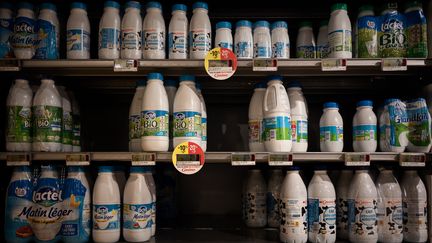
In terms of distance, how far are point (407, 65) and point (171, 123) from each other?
3.76 feet

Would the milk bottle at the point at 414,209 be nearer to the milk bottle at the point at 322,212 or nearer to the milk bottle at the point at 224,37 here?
the milk bottle at the point at 322,212

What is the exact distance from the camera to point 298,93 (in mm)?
1796

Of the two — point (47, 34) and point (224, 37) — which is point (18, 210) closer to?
point (47, 34)

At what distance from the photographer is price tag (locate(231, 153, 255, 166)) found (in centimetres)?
162

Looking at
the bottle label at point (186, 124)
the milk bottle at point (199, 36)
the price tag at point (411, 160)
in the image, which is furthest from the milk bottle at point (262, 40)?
the price tag at point (411, 160)

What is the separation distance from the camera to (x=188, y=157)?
5.36 feet

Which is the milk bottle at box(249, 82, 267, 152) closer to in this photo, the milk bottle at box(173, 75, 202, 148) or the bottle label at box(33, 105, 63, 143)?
the milk bottle at box(173, 75, 202, 148)

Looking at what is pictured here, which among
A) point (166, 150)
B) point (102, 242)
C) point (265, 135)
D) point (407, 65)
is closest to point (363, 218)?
point (265, 135)

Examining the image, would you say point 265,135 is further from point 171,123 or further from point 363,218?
point 363,218

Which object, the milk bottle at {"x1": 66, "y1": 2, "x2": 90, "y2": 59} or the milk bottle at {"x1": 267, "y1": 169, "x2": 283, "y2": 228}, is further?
the milk bottle at {"x1": 267, "y1": 169, "x2": 283, "y2": 228}

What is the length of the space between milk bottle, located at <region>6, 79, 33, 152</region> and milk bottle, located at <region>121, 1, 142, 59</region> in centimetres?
52

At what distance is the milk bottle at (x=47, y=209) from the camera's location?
1648 mm

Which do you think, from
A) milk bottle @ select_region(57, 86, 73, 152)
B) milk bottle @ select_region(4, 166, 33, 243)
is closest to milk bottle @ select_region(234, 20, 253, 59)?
milk bottle @ select_region(57, 86, 73, 152)

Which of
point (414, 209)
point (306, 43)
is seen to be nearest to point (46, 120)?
point (306, 43)
